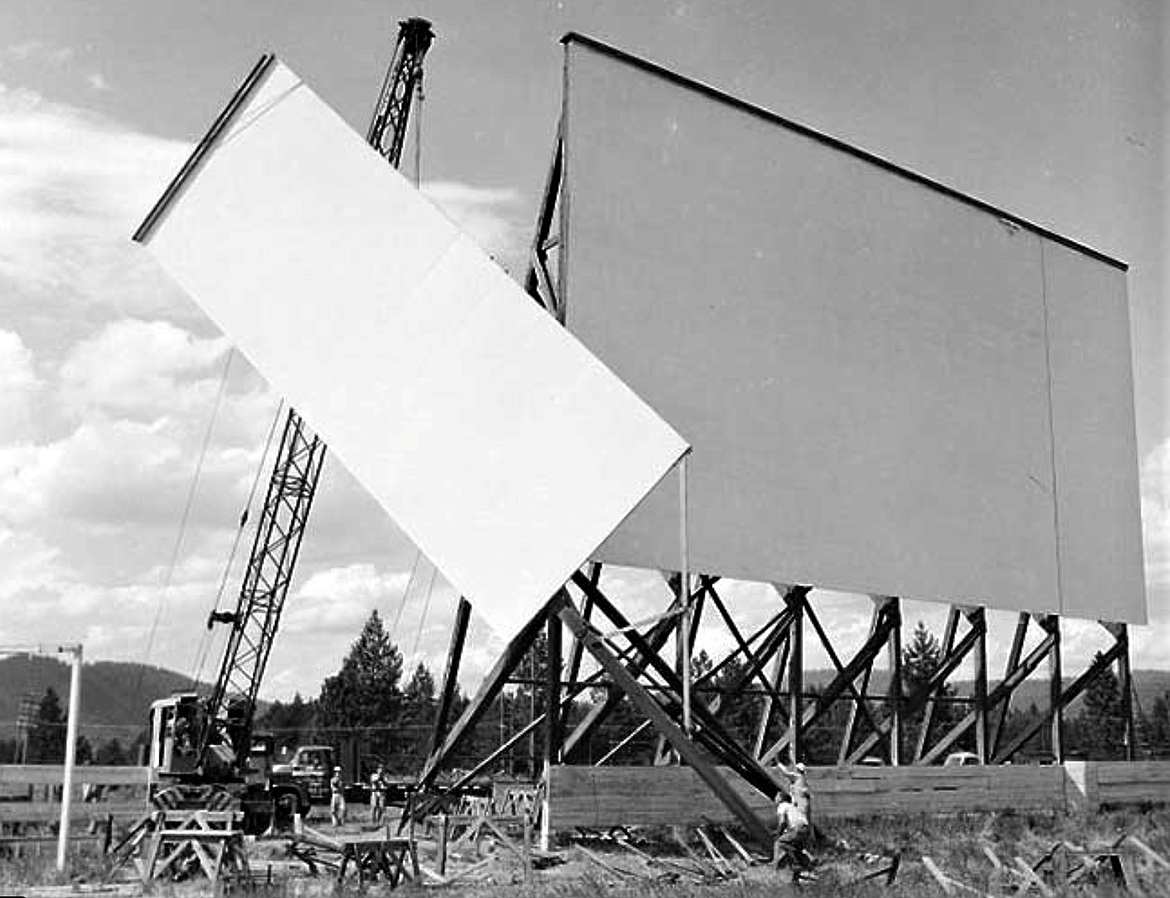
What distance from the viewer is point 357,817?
1184 inches

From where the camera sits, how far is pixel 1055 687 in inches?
1287

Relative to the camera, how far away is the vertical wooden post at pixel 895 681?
2853 cm

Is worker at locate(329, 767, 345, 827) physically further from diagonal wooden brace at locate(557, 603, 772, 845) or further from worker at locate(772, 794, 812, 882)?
worker at locate(772, 794, 812, 882)

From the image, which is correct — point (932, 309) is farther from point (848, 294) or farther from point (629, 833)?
point (629, 833)

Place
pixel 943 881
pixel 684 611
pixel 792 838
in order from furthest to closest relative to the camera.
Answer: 1. pixel 684 611
2. pixel 792 838
3. pixel 943 881

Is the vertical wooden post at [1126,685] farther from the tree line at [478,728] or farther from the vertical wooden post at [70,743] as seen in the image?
the vertical wooden post at [70,743]

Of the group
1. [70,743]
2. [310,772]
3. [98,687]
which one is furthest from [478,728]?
[98,687]

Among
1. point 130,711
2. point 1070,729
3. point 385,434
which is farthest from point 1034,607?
point 130,711

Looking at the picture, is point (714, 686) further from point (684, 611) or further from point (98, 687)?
point (98, 687)

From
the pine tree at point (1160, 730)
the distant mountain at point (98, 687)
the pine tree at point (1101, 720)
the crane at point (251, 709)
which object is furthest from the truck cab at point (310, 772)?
the distant mountain at point (98, 687)

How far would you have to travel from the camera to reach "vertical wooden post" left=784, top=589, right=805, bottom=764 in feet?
86.7

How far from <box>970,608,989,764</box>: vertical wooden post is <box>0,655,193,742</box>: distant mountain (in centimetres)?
7448

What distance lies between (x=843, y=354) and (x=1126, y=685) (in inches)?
502

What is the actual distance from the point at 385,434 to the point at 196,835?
18.5 feet
